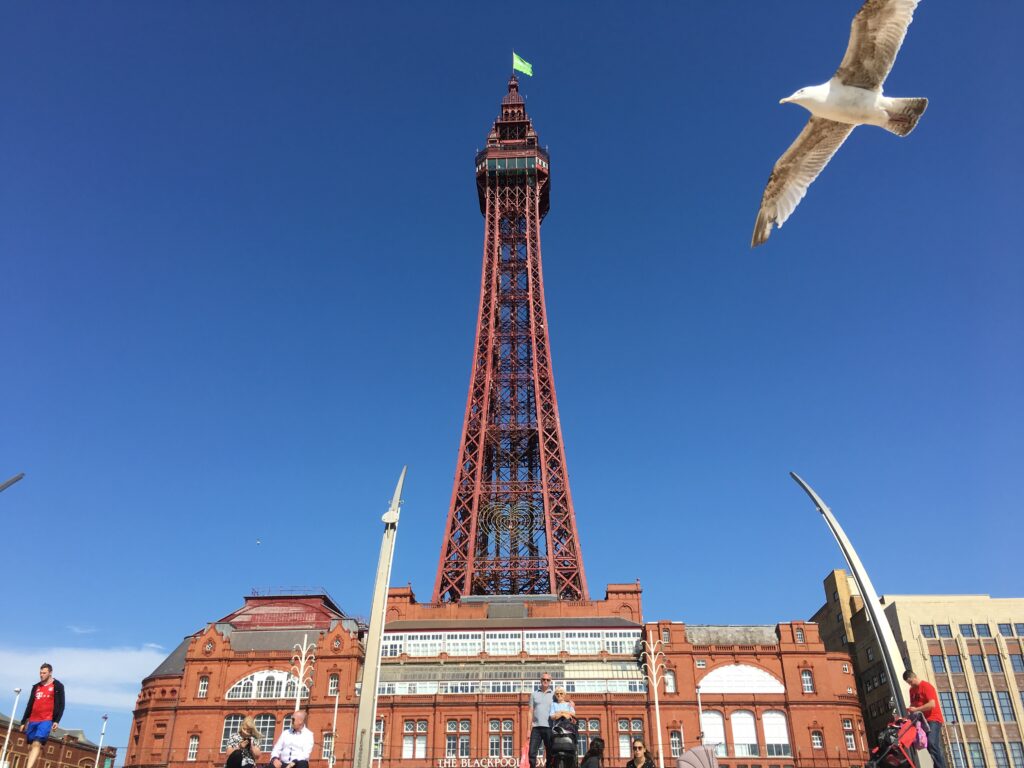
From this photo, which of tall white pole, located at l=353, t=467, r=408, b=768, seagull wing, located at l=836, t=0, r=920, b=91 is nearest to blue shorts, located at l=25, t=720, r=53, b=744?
tall white pole, located at l=353, t=467, r=408, b=768

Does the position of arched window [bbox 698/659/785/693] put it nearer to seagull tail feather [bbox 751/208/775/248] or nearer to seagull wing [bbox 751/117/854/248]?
seagull wing [bbox 751/117/854/248]

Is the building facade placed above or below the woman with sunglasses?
above

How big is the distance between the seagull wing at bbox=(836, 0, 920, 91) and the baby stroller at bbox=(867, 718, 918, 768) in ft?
26.8

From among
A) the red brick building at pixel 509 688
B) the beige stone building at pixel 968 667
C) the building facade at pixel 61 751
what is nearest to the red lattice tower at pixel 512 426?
the red brick building at pixel 509 688

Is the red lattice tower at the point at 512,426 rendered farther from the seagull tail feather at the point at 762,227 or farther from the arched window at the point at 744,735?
the seagull tail feather at the point at 762,227

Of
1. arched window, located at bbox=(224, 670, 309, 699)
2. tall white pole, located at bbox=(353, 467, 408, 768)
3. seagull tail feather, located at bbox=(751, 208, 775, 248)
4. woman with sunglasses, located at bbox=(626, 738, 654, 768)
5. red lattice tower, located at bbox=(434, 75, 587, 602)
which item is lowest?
woman with sunglasses, located at bbox=(626, 738, 654, 768)

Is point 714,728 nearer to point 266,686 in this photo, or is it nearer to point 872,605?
point 266,686

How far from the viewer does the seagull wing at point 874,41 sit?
31.7 feet

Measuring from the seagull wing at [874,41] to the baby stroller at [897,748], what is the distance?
26.8 feet

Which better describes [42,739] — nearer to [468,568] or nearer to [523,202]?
[468,568]

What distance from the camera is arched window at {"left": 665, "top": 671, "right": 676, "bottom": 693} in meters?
53.9

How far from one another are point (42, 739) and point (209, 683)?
4990 centimetres

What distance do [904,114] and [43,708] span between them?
13974 millimetres

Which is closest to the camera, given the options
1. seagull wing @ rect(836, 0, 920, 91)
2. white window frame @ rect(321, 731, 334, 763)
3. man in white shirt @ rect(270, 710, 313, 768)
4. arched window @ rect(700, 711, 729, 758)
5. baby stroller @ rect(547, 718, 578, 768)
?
seagull wing @ rect(836, 0, 920, 91)
